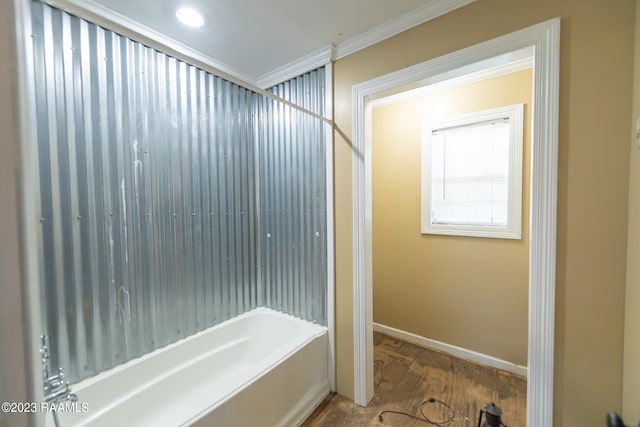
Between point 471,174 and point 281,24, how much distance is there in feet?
6.36

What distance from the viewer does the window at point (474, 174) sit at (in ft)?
6.65

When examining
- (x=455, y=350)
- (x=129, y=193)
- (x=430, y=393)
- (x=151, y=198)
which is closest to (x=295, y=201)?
(x=151, y=198)

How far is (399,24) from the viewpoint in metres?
1.51

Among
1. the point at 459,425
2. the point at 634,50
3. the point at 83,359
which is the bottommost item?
the point at 459,425

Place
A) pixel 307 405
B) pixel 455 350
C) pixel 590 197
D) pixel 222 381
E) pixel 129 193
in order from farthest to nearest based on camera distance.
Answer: pixel 455 350
pixel 222 381
pixel 307 405
pixel 129 193
pixel 590 197

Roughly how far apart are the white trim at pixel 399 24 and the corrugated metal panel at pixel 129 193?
93cm

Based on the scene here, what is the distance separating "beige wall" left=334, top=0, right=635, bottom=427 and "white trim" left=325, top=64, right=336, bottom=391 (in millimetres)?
1055

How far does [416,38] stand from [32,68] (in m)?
1.95

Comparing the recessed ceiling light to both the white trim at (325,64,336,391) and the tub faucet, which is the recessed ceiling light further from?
the tub faucet

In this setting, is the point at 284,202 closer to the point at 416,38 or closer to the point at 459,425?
the point at 416,38

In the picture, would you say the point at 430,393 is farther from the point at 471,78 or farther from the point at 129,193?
the point at 471,78

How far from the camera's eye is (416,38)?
58.5 inches

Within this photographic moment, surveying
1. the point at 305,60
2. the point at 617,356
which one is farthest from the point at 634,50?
the point at 305,60

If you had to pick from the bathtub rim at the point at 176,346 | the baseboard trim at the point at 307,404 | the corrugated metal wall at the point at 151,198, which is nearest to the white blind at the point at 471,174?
the corrugated metal wall at the point at 151,198
